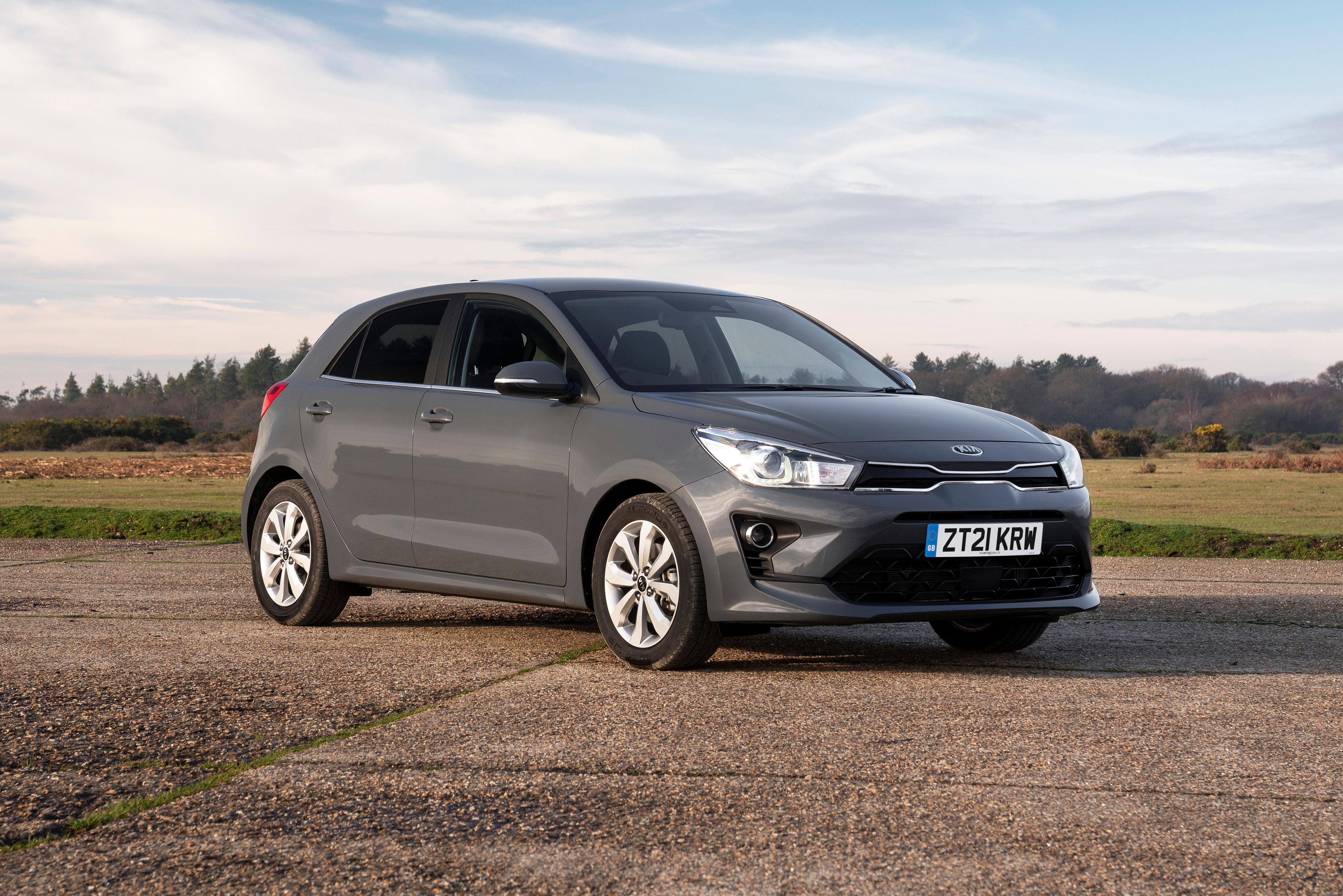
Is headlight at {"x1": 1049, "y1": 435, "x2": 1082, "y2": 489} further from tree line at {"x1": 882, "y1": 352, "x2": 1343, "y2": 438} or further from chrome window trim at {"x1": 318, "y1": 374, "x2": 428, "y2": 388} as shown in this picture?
tree line at {"x1": 882, "y1": 352, "x2": 1343, "y2": 438}

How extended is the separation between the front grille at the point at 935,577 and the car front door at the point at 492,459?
139 cm

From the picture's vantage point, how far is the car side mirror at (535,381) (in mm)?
6133

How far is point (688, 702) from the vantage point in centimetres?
507

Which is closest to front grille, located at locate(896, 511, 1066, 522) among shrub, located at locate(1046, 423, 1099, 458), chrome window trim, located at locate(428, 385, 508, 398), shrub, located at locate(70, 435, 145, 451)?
chrome window trim, located at locate(428, 385, 508, 398)

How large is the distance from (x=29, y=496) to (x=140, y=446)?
68.5 m

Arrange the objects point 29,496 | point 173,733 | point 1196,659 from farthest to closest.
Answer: point 29,496 → point 1196,659 → point 173,733

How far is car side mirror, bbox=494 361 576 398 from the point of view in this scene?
6.13 meters

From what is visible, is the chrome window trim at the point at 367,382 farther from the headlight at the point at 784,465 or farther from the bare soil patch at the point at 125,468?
the bare soil patch at the point at 125,468

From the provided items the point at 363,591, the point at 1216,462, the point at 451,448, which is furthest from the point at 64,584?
the point at 1216,462

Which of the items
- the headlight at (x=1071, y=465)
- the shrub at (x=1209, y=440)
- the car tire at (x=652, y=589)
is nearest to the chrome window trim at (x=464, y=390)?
the car tire at (x=652, y=589)

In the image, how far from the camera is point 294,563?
7594mm

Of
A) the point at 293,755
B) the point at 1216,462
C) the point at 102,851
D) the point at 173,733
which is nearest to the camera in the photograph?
the point at 102,851

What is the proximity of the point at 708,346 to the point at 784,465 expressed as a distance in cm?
140

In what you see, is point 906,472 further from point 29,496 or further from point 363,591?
point 29,496
